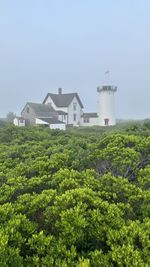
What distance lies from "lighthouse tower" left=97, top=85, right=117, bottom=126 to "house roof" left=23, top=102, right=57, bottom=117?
307 inches

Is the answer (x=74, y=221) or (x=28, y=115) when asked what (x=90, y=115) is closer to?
(x=28, y=115)

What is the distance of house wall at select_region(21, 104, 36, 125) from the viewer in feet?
156

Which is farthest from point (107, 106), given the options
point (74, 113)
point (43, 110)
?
point (43, 110)

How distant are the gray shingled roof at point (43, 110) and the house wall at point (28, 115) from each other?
0.58 meters

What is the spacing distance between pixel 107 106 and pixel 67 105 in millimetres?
6830

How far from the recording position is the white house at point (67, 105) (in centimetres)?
5181

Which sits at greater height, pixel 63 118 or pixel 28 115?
pixel 28 115

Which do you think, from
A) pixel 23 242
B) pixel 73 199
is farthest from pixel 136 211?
pixel 23 242

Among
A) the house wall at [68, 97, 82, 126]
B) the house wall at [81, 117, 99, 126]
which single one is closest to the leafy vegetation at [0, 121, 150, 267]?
the house wall at [81, 117, 99, 126]

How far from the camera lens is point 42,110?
4800cm

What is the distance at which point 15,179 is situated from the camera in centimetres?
707

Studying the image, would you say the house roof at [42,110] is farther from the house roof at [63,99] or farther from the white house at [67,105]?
the house roof at [63,99]

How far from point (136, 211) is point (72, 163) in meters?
2.88

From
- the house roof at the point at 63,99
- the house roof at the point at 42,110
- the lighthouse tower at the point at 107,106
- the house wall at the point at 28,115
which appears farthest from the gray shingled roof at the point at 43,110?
the lighthouse tower at the point at 107,106
